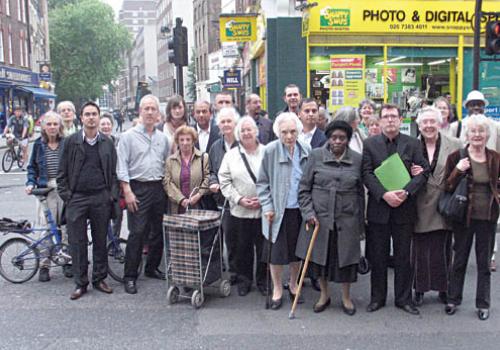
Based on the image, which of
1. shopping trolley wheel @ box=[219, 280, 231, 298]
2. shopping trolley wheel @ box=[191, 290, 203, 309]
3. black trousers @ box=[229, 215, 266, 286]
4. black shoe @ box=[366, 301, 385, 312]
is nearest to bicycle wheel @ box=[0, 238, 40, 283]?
shopping trolley wheel @ box=[191, 290, 203, 309]

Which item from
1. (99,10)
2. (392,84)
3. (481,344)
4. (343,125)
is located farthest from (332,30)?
(99,10)

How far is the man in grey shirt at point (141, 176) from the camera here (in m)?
5.90

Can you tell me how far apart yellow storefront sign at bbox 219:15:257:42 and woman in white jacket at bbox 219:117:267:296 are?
10594 mm

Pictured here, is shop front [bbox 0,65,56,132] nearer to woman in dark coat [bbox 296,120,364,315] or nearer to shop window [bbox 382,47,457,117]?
shop window [bbox 382,47,457,117]

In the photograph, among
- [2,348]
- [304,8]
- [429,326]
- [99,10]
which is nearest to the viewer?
[2,348]

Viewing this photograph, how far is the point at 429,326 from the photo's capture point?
500 cm

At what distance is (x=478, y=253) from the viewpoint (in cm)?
514

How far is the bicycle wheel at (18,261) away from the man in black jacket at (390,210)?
12.2 feet

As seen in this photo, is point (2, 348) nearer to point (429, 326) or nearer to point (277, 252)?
point (277, 252)

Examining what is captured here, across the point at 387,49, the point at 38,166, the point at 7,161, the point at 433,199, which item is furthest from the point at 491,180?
the point at 7,161

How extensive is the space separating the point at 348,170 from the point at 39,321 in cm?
320

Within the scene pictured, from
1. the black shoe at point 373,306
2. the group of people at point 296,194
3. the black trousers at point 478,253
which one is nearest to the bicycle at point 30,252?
the group of people at point 296,194

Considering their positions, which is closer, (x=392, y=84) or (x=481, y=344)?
(x=481, y=344)

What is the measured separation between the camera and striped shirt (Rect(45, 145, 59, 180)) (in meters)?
6.34
